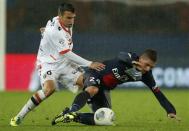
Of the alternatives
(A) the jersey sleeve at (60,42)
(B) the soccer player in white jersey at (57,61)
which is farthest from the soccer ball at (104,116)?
(A) the jersey sleeve at (60,42)

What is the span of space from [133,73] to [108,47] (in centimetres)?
1159

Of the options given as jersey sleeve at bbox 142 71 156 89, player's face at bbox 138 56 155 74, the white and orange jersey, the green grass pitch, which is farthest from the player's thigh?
player's face at bbox 138 56 155 74

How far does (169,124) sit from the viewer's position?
38.5ft

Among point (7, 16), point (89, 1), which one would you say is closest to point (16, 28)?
point (7, 16)

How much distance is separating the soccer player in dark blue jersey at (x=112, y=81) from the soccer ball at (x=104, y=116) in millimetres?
94

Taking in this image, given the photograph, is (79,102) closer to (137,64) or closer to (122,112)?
(137,64)

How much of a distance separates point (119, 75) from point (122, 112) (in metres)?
3.43

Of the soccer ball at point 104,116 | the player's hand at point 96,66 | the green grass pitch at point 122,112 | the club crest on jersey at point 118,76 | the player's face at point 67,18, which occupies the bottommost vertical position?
the green grass pitch at point 122,112

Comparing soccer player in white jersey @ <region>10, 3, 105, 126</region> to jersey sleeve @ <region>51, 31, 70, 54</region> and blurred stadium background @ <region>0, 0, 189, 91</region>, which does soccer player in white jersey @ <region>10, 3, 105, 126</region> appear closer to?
jersey sleeve @ <region>51, 31, 70, 54</region>

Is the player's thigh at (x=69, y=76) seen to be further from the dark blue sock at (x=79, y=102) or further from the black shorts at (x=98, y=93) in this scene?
the dark blue sock at (x=79, y=102)

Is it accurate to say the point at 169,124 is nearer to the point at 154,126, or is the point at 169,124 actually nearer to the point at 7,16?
the point at 154,126

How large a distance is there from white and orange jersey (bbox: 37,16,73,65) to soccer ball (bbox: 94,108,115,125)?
3.52ft

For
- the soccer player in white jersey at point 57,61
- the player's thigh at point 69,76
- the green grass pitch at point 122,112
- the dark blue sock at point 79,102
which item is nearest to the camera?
the dark blue sock at point 79,102

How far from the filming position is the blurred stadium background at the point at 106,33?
22.4 meters
